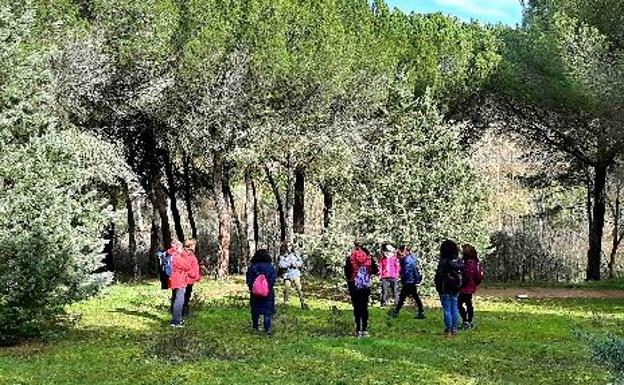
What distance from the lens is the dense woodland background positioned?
731 inches

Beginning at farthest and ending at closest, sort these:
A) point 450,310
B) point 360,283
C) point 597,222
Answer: point 597,222 < point 450,310 < point 360,283

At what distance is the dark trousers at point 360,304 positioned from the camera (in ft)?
55.3

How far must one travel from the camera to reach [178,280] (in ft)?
60.2

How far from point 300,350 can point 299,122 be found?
18.9 meters

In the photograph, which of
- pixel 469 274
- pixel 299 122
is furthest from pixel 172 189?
pixel 469 274

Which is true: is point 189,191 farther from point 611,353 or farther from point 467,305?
point 611,353

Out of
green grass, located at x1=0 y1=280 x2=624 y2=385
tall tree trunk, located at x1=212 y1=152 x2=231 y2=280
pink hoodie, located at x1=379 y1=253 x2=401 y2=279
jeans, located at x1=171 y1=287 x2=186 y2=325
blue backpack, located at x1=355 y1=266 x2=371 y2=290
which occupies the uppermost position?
tall tree trunk, located at x1=212 y1=152 x2=231 y2=280

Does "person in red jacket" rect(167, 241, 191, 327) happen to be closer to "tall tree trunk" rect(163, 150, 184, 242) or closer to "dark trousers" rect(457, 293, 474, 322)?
"dark trousers" rect(457, 293, 474, 322)

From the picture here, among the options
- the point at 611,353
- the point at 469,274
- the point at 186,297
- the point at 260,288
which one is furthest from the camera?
the point at 186,297

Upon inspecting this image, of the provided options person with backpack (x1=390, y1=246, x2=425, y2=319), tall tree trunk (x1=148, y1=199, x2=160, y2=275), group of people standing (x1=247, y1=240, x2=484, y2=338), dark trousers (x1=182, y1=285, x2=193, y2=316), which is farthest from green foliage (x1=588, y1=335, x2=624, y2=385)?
tall tree trunk (x1=148, y1=199, x2=160, y2=275)

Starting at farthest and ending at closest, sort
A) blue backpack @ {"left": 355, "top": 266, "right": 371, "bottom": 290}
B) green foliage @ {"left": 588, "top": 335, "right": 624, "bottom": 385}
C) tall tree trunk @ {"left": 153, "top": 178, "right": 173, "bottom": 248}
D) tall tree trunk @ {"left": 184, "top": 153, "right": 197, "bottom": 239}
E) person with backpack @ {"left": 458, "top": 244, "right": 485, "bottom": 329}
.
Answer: tall tree trunk @ {"left": 184, "top": 153, "right": 197, "bottom": 239} < tall tree trunk @ {"left": 153, "top": 178, "right": 173, "bottom": 248} < person with backpack @ {"left": 458, "top": 244, "right": 485, "bottom": 329} < blue backpack @ {"left": 355, "top": 266, "right": 371, "bottom": 290} < green foliage @ {"left": 588, "top": 335, "right": 624, "bottom": 385}

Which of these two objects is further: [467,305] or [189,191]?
[189,191]

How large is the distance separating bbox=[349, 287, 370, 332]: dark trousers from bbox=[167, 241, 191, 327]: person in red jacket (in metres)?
3.95

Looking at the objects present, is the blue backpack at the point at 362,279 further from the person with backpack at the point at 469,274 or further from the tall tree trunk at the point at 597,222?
the tall tree trunk at the point at 597,222
